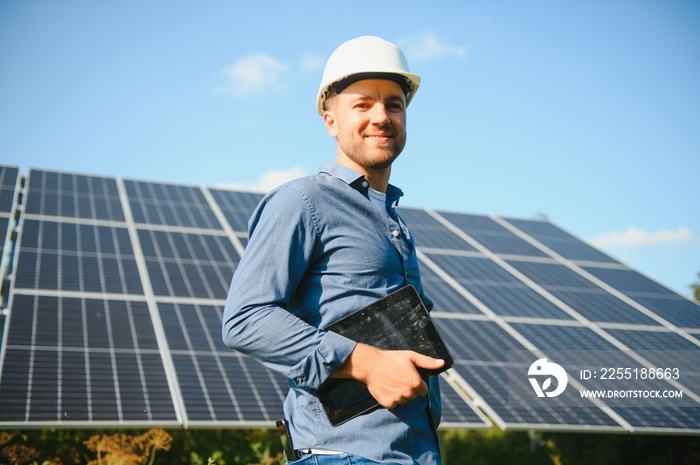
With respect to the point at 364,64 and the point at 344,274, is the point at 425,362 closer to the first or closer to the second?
the point at 344,274

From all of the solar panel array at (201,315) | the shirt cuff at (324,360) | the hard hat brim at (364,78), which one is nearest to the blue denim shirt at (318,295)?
the shirt cuff at (324,360)

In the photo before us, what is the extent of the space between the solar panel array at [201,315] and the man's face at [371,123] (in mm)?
5247

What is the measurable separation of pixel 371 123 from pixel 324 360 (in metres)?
0.83

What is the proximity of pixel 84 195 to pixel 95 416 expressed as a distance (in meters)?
6.45

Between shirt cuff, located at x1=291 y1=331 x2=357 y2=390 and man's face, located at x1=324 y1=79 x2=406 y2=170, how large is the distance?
2.24 ft

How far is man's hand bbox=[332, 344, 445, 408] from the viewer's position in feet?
6.82

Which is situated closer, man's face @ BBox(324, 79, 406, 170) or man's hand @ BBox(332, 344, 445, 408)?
man's hand @ BBox(332, 344, 445, 408)

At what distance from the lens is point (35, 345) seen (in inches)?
311

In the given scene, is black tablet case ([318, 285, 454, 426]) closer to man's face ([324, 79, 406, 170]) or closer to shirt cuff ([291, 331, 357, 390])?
shirt cuff ([291, 331, 357, 390])

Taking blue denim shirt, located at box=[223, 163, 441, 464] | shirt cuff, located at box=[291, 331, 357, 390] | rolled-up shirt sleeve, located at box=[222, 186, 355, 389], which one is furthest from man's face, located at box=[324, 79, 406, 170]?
shirt cuff, located at box=[291, 331, 357, 390]

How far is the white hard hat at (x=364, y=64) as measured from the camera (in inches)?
99.4

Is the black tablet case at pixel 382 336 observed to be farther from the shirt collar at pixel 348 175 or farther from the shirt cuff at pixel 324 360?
the shirt collar at pixel 348 175

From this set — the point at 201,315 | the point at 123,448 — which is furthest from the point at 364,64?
the point at 201,315

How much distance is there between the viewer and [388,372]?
2100 millimetres
